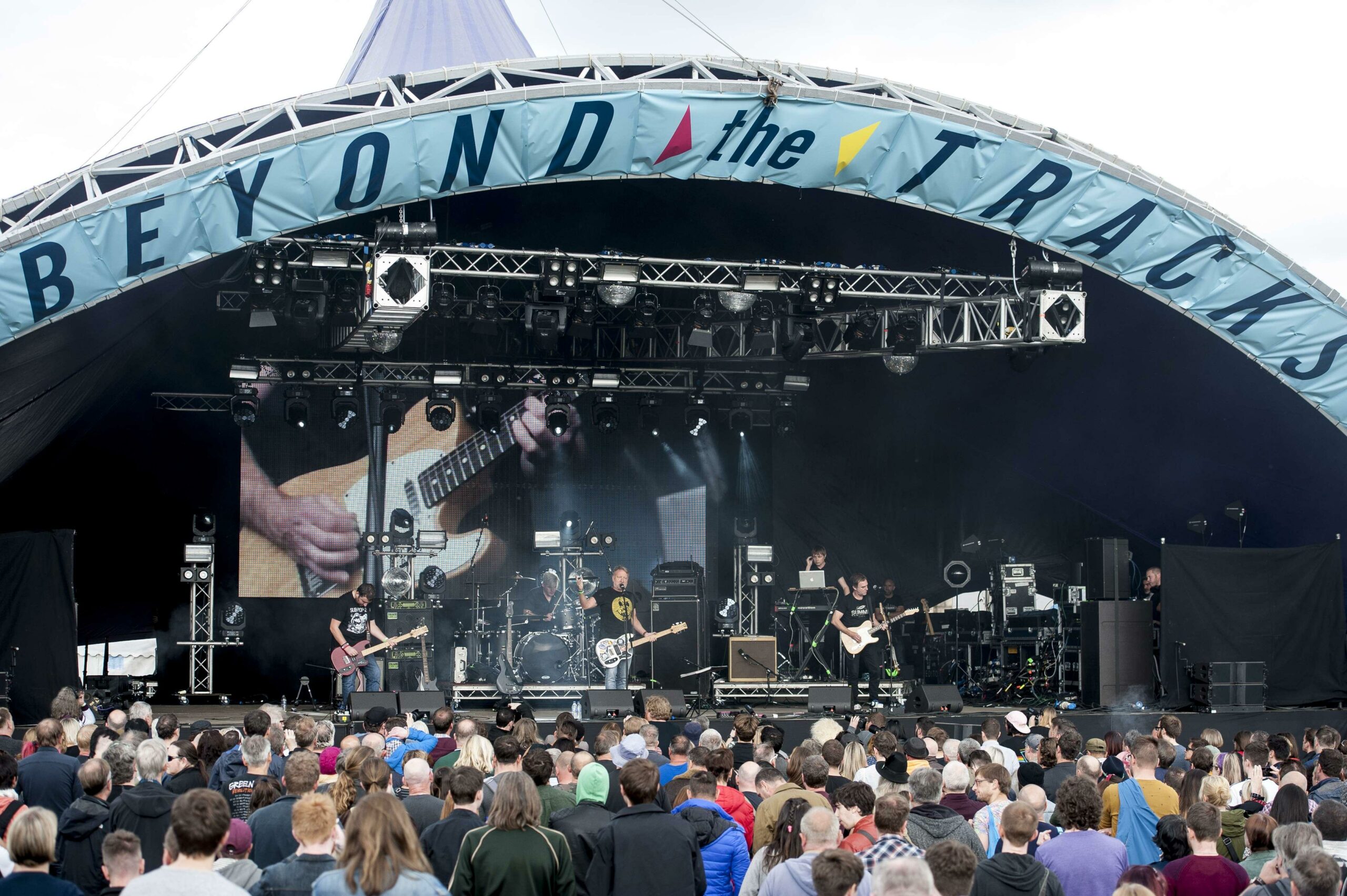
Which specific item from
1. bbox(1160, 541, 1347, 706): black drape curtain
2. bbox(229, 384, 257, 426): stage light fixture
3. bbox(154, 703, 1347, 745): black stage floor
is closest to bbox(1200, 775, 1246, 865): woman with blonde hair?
bbox(154, 703, 1347, 745): black stage floor

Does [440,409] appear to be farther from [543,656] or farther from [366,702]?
[366,702]

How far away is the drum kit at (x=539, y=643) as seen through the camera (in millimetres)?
17453

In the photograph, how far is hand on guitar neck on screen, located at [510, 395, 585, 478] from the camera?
1861 centimetres

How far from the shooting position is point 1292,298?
14.4 metres

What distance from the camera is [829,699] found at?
14766mm

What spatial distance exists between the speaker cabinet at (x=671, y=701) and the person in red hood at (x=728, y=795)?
686 cm

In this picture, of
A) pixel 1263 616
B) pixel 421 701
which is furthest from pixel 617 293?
pixel 1263 616

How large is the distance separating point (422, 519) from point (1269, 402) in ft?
35.2

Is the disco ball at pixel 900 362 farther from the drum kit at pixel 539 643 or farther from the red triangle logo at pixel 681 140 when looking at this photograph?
the drum kit at pixel 539 643

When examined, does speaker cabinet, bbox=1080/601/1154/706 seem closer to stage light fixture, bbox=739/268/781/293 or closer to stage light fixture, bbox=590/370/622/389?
stage light fixture, bbox=739/268/781/293

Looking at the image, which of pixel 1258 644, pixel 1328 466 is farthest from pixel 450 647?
pixel 1328 466

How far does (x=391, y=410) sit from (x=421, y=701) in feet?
18.1

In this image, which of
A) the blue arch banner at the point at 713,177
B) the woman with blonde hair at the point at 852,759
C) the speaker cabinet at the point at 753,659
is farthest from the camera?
the speaker cabinet at the point at 753,659

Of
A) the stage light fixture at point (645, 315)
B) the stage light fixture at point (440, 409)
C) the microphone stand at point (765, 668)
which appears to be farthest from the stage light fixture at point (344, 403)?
the microphone stand at point (765, 668)
